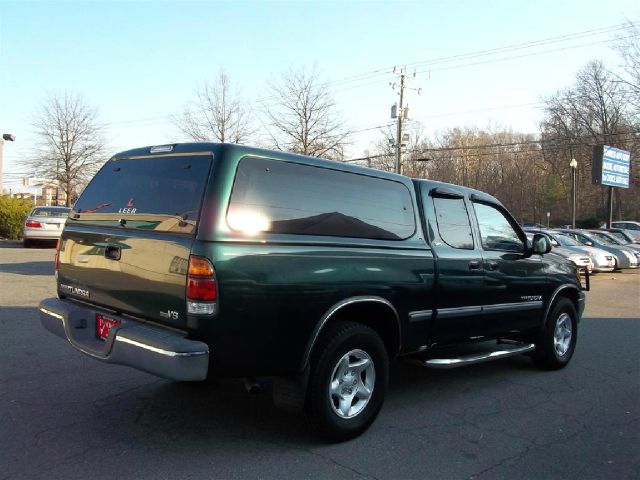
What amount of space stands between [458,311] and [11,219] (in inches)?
951

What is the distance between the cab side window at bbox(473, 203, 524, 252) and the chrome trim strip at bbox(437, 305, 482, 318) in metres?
0.62

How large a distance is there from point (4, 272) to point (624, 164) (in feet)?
105

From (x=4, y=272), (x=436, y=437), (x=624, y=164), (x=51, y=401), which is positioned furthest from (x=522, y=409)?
(x=624, y=164)

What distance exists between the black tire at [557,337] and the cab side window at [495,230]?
3.14 ft

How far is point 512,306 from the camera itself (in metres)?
5.43

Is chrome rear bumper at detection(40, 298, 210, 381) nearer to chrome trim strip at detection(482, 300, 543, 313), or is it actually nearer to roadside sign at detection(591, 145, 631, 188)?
chrome trim strip at detection(482, 300, 543, 313)

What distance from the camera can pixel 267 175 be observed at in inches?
143

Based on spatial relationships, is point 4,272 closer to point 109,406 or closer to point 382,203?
point 109,406

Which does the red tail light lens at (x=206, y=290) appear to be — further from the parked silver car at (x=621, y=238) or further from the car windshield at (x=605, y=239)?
the parked silver car at (x=621, y=238)

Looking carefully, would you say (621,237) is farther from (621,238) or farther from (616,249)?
(616,249)

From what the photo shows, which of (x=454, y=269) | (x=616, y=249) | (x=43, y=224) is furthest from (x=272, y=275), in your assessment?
(x=616, y=249)

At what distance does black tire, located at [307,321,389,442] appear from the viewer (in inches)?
145

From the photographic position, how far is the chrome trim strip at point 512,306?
16.9 ft

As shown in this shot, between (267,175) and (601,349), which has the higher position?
(267,175)
